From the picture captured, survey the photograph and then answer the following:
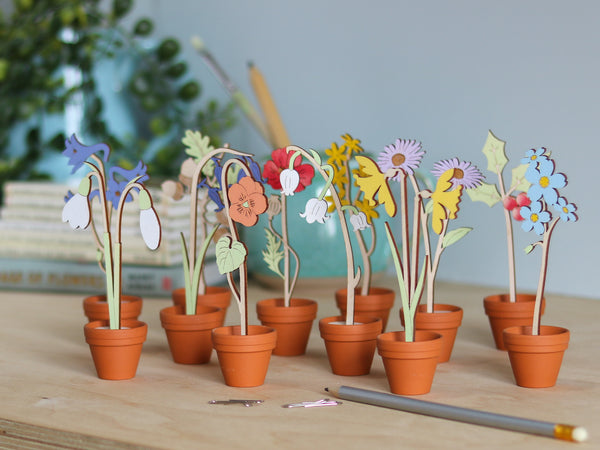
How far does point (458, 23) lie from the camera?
0.93 meters

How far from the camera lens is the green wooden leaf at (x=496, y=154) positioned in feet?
2.06

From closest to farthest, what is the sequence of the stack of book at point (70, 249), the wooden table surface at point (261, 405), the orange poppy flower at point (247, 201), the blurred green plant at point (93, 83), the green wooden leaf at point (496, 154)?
the wooden table surface at point (261, 405), the orange poppy flower at point (247, 201), the green wooden leaf at point (496, 154), the stack of book at point (70, 249), the blurred green plant at point (93, 83)

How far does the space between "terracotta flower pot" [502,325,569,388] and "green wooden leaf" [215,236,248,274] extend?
0.19 metres

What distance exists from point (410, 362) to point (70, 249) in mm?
551

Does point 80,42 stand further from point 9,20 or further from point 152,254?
point 152,254

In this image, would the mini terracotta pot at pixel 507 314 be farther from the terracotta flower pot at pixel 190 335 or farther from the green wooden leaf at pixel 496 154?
the terracotta flower pot at pixel 190 335

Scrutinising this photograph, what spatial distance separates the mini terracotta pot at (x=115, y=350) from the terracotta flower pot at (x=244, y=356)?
0.07m

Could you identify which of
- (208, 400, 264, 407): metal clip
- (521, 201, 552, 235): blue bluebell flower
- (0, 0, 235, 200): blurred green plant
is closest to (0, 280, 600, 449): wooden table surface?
(208, 400, 264, 407): metal clip

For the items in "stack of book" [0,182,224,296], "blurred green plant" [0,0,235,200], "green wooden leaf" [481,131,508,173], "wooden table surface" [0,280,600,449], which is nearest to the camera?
"wooden table surface" [0,280,600,449]

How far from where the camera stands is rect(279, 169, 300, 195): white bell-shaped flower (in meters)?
0.54

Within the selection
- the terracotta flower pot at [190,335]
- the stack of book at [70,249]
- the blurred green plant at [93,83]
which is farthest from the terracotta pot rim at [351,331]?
the blurred green plant at [93,83]

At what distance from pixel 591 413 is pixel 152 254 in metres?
0.55

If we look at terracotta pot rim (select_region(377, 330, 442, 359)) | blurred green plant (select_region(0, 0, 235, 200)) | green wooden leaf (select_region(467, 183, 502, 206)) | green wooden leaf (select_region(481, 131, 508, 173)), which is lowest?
terracotta pot rim (select_region(377, 330, 442, 359))

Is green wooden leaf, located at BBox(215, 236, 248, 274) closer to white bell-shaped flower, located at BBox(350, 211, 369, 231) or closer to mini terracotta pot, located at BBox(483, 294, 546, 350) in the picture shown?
white bell-shaped flower, located at BBox(350, 211, 369, 231)
